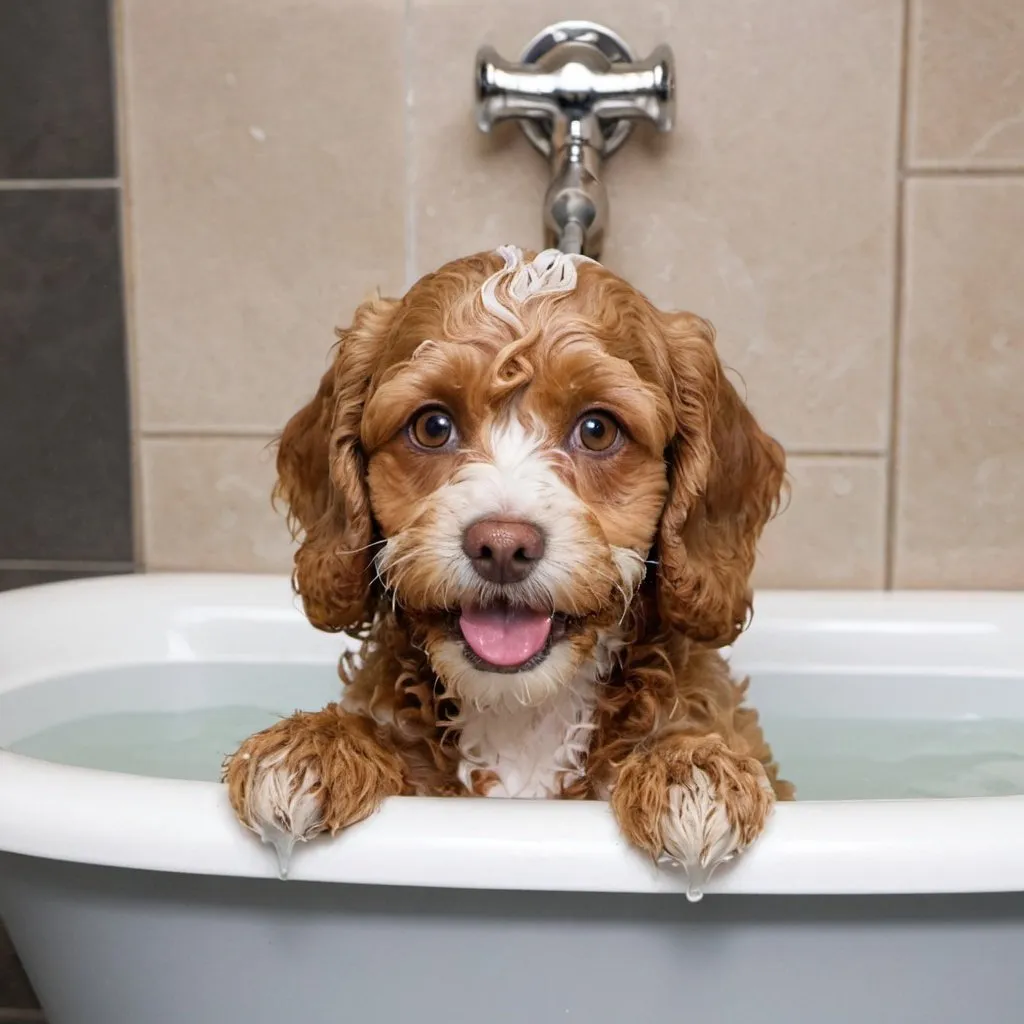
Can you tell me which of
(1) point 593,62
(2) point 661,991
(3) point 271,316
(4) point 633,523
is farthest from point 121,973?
(1) point 593,62

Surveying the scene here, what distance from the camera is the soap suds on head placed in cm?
152

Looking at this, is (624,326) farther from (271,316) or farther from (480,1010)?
(271,316)

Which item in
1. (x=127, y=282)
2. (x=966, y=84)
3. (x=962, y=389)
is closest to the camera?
(x=966, y=84)

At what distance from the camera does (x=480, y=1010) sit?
4.60 feet

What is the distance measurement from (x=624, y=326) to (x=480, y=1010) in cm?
92

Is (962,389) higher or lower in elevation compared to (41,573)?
higher

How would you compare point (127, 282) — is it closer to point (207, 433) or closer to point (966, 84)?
point (207, 433)

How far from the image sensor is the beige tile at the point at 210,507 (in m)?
2.78

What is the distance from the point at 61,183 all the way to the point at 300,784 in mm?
1963

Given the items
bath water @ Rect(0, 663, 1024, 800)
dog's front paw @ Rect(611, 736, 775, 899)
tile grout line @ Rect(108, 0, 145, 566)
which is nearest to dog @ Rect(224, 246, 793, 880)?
dog's front paw @ Rect(611, 736, 775, 899)

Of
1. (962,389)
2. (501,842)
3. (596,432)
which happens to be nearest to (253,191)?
(596,432)

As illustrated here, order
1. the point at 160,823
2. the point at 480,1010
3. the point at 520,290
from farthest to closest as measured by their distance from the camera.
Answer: the point at 520,290 → the point at 480,1010 → the point at 160,823

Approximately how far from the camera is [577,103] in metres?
2.38

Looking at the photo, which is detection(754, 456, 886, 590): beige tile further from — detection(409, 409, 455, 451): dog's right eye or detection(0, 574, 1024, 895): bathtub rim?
detection(0, 574, 1024, 895): bathtub rim
